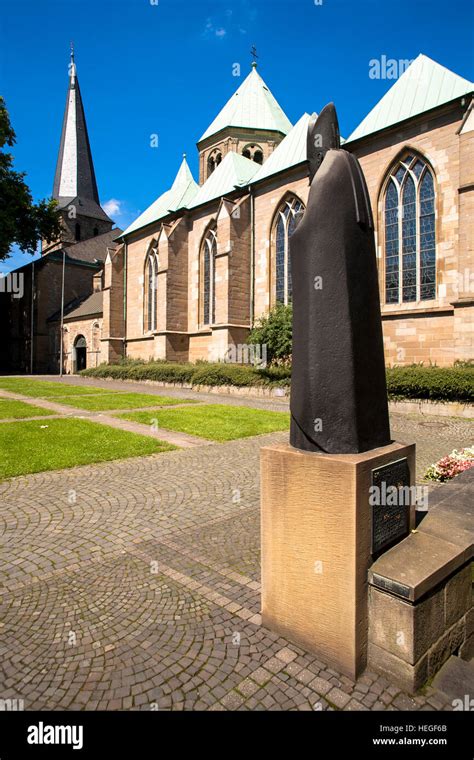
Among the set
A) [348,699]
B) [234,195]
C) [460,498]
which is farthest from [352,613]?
[234,195]

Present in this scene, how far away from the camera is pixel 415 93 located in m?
19.3

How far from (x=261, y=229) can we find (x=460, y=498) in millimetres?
23564

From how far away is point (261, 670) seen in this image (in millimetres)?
2379

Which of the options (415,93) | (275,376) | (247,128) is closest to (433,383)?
(275,376)

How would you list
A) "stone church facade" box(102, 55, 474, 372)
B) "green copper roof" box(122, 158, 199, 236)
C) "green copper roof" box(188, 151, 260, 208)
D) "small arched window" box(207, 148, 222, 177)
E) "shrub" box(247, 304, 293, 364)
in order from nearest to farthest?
"stone church facade" box(102, 55, 474, 372)
"shrub" box(247, 304, 293, 364)
"green copper roof" box(188, 151, 260, 208)
"green copper roof" box(122, 158, 199, 236)
"small arched window" box(207, 148, 222, 177)

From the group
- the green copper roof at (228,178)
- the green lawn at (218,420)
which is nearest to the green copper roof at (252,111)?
the green copper roof at (228,178)

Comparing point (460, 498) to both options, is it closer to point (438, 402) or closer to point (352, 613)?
point (352, 613)

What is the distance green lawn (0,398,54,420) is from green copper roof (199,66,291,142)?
32.1 m

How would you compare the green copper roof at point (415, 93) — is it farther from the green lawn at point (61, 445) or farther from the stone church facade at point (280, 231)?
the green lawn at point (61, 445)

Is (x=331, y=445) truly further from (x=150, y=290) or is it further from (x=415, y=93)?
(x=150, y=290)

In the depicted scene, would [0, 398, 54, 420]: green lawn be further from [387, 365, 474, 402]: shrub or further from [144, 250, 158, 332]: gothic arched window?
[144, 250, 158, 332]: gothic arched window

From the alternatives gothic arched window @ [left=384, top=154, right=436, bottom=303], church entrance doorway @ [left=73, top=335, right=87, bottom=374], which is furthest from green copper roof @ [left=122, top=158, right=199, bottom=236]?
gothic arched window @ [left=384, top=154, right=436, bottom=303]

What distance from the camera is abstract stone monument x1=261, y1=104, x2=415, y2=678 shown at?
2373 mm

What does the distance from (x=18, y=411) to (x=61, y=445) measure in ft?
18.1
